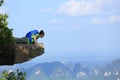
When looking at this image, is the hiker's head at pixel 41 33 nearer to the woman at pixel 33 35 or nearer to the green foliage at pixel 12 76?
the woman at pixel 33 35

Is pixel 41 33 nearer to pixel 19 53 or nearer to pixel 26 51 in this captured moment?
pixel 26 51

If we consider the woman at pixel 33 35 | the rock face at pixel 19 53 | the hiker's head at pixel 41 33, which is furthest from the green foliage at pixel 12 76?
the hiker's head at pixel 41 33

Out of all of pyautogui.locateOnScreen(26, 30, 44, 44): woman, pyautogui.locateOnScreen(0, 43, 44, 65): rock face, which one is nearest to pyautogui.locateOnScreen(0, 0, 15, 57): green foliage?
pyautogui.locateOnScreen(0, 43, 44, 65): rock face

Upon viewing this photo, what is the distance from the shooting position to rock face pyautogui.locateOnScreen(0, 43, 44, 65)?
2192 centimetres

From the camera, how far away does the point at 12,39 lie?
21000 millimetres

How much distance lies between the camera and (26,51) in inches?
904

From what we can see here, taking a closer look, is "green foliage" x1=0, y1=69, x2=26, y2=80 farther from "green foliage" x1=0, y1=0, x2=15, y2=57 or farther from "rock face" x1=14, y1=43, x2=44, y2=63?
"green foliage" x1=0, y1=0, x2=15, y2=57

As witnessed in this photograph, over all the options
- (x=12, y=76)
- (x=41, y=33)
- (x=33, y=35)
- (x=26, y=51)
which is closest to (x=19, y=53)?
(x=26, y=51)

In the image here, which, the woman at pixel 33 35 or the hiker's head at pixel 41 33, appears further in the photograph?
the hiker's head at pixel 41 33

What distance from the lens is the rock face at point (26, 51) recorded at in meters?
22.4

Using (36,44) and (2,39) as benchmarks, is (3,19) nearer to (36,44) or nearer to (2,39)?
(2,39)

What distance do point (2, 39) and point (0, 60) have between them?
198 centimetres

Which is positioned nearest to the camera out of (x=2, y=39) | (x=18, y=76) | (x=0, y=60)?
(x=2, y=39)

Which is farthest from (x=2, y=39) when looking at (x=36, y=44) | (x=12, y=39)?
(x=36, y=44)
